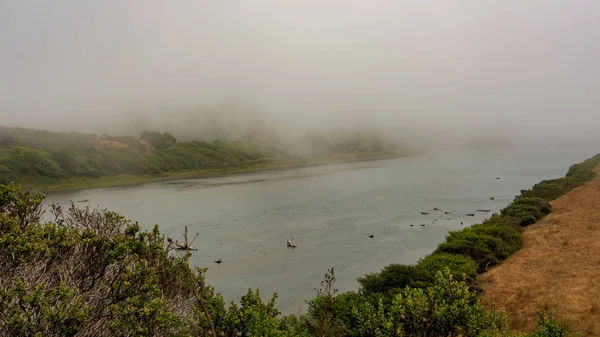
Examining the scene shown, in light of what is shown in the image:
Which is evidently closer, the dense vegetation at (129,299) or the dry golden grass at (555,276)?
the dense vegetation at (129,299)

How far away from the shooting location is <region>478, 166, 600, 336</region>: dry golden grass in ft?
69.6

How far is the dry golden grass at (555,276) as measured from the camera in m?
21.2

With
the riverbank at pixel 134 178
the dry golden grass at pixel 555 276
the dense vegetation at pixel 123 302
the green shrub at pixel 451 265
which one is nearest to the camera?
the dense vegetation at pixel 123 302

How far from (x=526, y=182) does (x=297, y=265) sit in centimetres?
8414

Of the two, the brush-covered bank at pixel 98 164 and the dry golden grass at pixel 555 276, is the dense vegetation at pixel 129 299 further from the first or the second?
the brush-covered bank at pixel 98 164

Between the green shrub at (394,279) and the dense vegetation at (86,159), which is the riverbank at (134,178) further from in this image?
the green shrub at (394,279)

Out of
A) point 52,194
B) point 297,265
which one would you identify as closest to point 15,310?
point 297,265

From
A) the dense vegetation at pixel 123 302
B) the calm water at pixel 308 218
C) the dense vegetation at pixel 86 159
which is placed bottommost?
the calm water at pixel 308 218

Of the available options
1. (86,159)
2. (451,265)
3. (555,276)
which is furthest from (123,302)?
(86,159)

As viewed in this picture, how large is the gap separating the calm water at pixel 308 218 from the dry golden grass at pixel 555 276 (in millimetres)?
12905

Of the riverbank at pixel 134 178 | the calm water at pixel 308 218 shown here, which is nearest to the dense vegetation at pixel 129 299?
the calm water at pixel 308 218

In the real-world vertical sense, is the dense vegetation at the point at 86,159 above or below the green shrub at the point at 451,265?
above

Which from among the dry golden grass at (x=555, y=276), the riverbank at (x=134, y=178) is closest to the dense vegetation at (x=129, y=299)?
the dry golden grass at (x=555, y=276)

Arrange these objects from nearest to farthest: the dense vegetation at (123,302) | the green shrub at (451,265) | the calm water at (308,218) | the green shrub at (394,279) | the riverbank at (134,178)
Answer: the dense vegetation at (123,302)
the green shrub at (394,279)
the green shrub at (451,265)
the calm water at (308,218)
the riverbank at (134,178)
